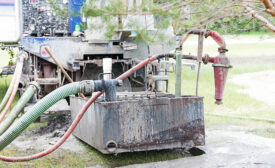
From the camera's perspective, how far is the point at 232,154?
567 cm

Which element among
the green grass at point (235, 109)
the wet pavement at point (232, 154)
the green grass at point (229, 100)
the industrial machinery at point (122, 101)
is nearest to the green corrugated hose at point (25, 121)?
the industrial machinery at point (122, 101)

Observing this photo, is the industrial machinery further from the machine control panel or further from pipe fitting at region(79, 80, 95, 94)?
the machine control panel

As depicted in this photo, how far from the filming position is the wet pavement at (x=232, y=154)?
17.1 feet

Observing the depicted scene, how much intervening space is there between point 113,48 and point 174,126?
3.16 m

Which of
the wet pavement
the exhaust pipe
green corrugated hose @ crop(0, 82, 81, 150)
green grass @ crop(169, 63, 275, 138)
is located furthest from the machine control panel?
green corrugated hose @ crop(0, 82, 81, 150)

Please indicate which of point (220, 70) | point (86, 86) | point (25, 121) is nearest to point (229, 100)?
point (220, 70)

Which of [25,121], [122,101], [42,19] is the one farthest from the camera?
[42,19]

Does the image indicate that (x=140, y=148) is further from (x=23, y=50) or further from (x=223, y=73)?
(x=23, y=50)

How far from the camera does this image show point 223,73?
5.23 metres

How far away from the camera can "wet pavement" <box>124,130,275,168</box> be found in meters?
5.21

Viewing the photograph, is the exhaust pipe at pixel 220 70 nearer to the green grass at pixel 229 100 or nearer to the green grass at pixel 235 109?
the green grass at pixel 235 109

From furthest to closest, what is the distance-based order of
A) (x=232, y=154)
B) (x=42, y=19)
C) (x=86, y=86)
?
(x=42, y=19) < (x=232, y=154) < (x=86, y=86)

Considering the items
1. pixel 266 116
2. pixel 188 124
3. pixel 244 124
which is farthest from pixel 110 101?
pixel 266 116

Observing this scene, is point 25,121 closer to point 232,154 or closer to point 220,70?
point 220,70
